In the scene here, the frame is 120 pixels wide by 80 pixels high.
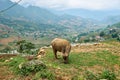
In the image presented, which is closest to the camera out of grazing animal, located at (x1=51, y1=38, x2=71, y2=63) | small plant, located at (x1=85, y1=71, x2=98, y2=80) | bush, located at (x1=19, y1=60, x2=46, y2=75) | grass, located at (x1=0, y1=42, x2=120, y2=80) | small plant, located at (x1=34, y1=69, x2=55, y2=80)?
small plant, located at (x1=34, y1=69, x2=55, y2=80)

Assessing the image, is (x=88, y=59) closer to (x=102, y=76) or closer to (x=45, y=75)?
(x=102, y=76)

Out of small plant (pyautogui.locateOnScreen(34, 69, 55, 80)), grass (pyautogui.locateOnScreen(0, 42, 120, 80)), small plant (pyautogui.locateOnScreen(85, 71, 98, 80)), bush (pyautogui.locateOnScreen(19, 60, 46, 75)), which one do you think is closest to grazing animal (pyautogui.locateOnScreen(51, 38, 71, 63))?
grass (pyautogui.locateOnScreen(0, 42, 120, 80))

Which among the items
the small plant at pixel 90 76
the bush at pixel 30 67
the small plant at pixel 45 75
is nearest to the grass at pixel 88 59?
the bush at pixel 30 67

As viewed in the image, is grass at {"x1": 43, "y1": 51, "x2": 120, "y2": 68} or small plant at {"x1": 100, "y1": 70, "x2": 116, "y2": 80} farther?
grass at {"x1": 43, "y1": 51, "x2": 120, "y2": 68}

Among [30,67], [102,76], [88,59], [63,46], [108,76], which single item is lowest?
[102,76]

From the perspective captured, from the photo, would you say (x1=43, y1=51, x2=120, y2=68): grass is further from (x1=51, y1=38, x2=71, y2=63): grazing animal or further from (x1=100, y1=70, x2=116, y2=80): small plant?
(x1=100, y1=70, x2=116, y2=80): small plant

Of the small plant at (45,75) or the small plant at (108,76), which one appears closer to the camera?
the small plant at (45,75)

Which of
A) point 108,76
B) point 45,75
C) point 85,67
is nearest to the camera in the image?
point 45,75

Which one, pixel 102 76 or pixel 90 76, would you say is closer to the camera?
pixel 90 76

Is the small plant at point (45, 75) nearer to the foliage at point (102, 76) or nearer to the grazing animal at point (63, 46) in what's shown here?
the foliage at point (102, 76)

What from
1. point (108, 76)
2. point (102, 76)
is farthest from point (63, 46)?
A: point (108, 76)

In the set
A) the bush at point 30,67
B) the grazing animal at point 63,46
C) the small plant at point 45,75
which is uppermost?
the grazing animal at point 63,46

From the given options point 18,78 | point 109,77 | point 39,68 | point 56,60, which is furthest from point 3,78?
point 109,77

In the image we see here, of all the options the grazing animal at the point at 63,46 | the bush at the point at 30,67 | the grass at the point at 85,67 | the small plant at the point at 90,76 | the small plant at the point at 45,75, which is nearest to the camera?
the small plant at the point at 45,75
